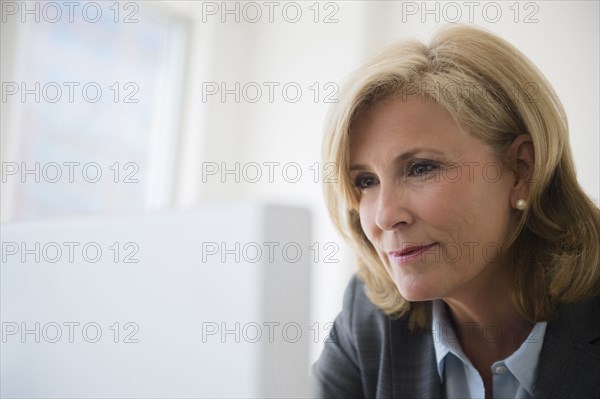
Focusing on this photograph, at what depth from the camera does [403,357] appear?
1067 mm

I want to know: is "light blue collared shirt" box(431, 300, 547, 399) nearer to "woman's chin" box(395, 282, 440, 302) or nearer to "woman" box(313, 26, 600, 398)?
"woman" box(313, 26, 600, 398)

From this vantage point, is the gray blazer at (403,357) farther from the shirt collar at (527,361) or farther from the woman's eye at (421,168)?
the woman's eye at (421,168)

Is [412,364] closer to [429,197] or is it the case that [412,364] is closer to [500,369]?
[500,369]

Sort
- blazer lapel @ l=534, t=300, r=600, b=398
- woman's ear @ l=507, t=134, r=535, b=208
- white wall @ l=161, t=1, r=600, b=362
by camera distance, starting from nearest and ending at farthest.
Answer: blazer lapel @ l=534, t=300, r=600, b=398 < woman's ear @ l=507, t=134, r=535, b=208 < white wall @ l=161, t=1, r=600, b=362

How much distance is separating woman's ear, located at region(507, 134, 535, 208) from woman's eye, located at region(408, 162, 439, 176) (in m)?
0.15

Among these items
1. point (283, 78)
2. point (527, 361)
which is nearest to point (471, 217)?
point (527, 361)

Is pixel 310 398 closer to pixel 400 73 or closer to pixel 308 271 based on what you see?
pixel 308 271

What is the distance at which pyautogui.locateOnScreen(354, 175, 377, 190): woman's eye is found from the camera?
3.21 feet

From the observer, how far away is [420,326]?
110 centimetres

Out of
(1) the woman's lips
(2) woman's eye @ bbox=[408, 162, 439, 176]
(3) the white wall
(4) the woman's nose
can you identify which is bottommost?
(1) the woman's lips

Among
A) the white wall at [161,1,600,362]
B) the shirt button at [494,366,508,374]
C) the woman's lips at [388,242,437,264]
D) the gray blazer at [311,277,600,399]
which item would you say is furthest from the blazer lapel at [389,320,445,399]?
→ the white wall at [161,1,600,362]

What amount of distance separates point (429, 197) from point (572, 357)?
0.32 m

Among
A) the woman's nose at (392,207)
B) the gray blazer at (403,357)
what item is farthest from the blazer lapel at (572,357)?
A: the woman's nose at (392,207)

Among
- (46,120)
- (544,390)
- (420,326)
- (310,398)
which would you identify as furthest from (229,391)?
(46,120)
